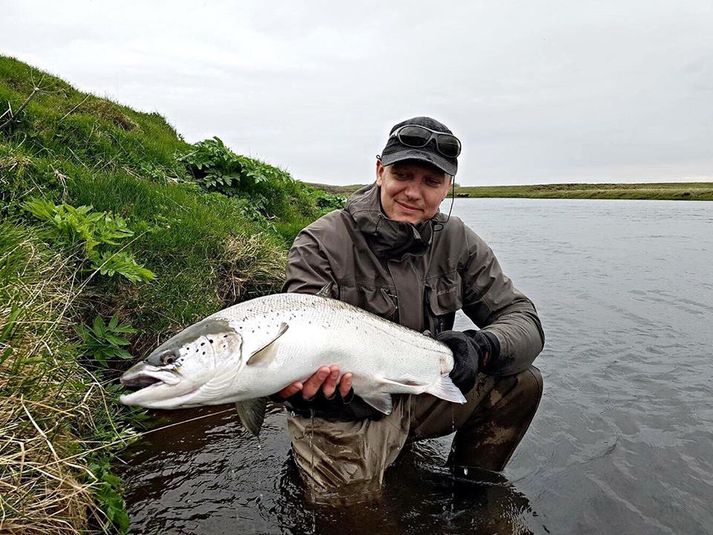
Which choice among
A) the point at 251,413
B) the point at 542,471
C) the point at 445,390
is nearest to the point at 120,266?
the point at 251,413

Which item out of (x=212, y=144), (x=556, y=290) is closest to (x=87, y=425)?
(x=212, y=144)

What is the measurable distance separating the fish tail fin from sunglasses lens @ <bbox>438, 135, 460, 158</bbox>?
1.61m

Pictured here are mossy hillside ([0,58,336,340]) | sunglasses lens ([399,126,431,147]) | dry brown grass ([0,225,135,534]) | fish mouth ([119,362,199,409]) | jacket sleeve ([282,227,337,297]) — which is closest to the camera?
dry brown grass ([0,225,135,534])

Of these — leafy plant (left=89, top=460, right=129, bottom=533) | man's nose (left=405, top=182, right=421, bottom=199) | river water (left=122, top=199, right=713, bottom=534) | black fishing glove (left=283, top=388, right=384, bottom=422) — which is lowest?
river water (left=122, top=199, right=713, bottom=534)

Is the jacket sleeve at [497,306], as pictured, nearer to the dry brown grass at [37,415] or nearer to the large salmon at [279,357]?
the large salmon at [279,357]

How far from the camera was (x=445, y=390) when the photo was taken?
357 centimetres

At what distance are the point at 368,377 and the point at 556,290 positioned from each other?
954 cm

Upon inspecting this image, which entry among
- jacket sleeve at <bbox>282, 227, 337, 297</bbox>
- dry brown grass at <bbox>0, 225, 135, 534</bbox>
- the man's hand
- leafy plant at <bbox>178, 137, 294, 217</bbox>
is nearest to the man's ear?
jacket sleeve at <bbox>282, 227, 337, 297</bbox>

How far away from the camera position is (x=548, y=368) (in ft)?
22.9

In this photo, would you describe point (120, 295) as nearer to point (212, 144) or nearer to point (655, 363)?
point (212, 144)

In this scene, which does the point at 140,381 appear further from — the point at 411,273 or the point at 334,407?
the point at 411,273

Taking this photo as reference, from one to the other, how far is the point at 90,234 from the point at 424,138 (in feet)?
9.02

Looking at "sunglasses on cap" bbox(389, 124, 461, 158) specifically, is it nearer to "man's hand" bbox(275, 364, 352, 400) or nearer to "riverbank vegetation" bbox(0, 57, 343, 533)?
"man's hand" bbox(275, 364, 352, 400)

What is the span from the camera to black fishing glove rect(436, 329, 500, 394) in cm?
357
